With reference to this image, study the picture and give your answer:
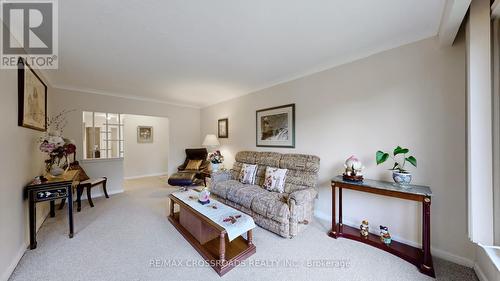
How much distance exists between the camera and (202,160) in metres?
5.01

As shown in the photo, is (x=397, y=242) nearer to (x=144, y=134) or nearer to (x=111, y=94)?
(x=111, y=94)

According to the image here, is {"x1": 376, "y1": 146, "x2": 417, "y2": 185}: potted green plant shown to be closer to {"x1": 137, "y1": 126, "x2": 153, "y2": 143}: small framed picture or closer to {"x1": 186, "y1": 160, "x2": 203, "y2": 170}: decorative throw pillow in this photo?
{"x1": 186, "y1": 160, "x2": 203, "y2": 170}: decorative throw pillow

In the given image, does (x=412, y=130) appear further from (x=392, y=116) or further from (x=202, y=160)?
(x=202, y=160)

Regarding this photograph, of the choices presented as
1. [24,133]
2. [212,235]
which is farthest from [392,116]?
[24,133]

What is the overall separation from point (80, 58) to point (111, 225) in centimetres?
239

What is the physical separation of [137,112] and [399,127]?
5.29 metres

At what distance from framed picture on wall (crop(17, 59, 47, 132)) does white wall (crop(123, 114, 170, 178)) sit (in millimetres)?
2945

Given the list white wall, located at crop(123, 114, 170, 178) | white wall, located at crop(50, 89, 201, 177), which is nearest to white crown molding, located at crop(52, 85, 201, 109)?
white wall, located at crop(50, 89, 201, 177)

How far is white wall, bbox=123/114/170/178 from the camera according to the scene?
19.2ft

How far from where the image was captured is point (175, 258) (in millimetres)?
1913

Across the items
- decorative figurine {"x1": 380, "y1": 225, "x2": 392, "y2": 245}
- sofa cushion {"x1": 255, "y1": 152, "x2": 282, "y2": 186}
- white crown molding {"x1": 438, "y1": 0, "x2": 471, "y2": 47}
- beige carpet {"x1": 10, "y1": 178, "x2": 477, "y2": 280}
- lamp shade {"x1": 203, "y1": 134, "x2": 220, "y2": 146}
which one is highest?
white crown molding {"x1": 438, "y1": 0, "x2": 471, "y2": 47}

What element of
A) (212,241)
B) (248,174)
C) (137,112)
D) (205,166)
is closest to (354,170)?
(248,174)

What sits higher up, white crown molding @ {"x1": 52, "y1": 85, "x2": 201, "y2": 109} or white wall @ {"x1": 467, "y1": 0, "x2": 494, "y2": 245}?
white crown molding @ {"x1": 52, "y1": 85, "x2": 201, "y2": 109}

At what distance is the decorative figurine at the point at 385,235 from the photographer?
206cm
